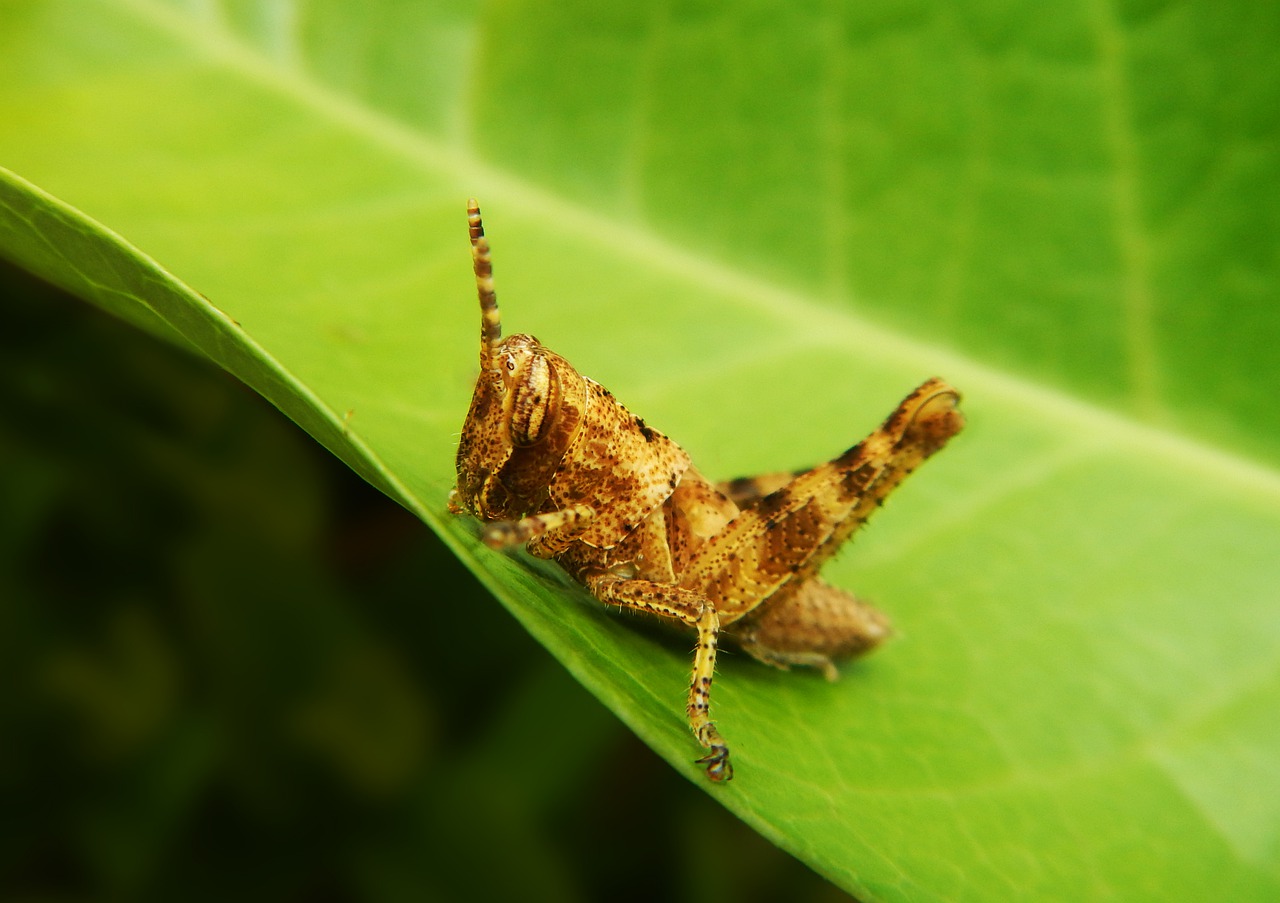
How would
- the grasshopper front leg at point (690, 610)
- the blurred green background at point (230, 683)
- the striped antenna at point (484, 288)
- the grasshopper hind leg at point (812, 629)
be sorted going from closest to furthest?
the grasshopper front leg at point (690, 610), the striped antenna at point (484, 288), the grasshopper hind leg at point (812, 629), the blurred green background at point (230, 683)

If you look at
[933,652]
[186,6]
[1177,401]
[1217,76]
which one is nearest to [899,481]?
[933,652]

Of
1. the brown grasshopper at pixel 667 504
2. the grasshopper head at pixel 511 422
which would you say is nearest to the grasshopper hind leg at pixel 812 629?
the brown grasshopper at pixel 667 504

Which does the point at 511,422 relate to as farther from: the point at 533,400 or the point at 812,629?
the point at 812,629

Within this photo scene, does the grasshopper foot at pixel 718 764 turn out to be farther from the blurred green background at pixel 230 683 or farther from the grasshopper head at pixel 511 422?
the blurred green background at pixel 230 683

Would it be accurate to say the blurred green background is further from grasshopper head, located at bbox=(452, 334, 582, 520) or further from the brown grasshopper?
grasshopper head, located at bbox=(452, 334, 582, 520)

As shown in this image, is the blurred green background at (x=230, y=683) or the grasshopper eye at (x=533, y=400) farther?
the blurred green background at (x=230, y=683)

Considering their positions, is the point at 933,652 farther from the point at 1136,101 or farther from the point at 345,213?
the point at 345,213

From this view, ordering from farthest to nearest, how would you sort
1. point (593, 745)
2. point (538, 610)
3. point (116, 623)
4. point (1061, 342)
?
point (593, 745)
point (116, 623)
point (1061, 342)
point (538, 610)

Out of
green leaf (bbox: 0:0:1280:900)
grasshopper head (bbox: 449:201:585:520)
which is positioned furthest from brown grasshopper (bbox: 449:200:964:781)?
green leaf (bbox: 0:0:1280:900)
